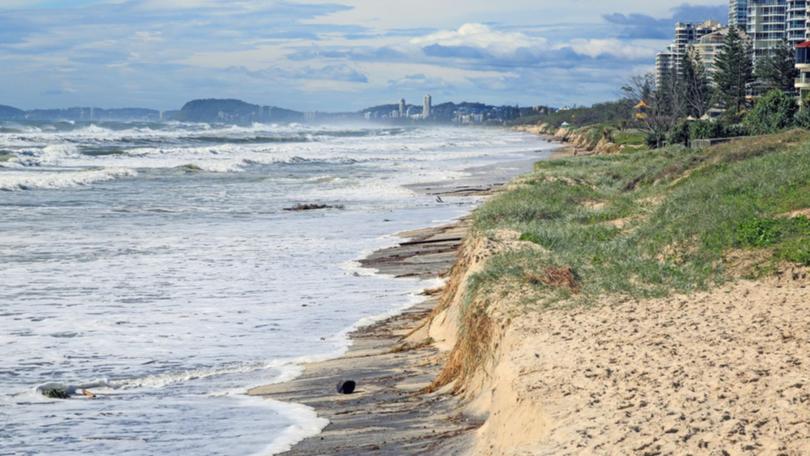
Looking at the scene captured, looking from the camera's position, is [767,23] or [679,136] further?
[767,23]

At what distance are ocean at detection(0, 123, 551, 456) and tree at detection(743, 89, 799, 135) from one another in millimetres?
18322

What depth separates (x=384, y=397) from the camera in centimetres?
1171

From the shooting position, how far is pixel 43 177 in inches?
2154

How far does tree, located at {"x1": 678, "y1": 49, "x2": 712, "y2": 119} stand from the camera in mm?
94312

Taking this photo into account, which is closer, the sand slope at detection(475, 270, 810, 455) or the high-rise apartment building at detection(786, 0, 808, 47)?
the sand slope at detection(475, 270, 810, 455)

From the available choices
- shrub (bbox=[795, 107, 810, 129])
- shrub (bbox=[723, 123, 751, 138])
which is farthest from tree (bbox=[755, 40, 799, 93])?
shrub (bbox=[795, 107, 810, 129])

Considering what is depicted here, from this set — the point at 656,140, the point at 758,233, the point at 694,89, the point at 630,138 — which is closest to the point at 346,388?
the point at 758,233

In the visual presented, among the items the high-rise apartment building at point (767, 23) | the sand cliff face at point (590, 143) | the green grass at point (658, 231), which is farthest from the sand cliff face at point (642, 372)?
the high-rise apartment building at point (767, 23)

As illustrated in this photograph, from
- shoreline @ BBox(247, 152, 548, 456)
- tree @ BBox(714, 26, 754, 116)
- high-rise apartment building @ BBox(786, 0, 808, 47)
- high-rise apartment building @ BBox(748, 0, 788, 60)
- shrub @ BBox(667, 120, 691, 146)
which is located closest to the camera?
shoreline @ BBox(247, 152, 548, 456)

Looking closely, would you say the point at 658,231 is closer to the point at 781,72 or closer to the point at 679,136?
the point at 679,136

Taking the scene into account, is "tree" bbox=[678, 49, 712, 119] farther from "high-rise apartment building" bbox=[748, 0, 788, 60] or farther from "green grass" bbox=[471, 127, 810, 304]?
"green grass" bbox=[471, 127, 810, 304]

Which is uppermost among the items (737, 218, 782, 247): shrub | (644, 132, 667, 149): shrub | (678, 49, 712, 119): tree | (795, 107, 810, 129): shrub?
(678, 49, 712, 119): tree

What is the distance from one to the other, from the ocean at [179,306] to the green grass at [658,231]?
8.59 ft

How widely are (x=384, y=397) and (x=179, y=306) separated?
23.2ft
